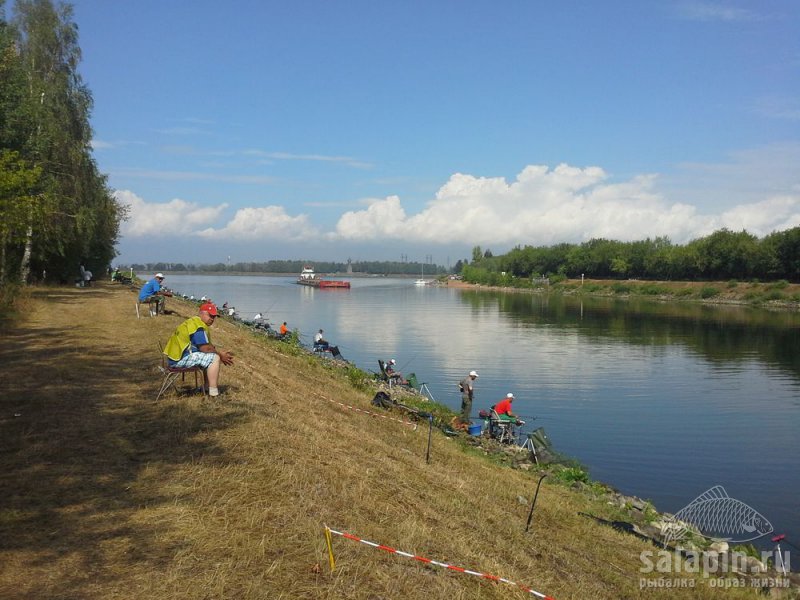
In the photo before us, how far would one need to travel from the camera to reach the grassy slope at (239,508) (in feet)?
17.8

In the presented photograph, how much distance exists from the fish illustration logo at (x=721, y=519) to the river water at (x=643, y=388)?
0.47 metres

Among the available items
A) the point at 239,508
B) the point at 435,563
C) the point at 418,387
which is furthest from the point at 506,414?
the point at 239,508

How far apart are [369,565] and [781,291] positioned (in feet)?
345

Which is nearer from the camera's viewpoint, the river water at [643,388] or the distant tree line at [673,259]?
the river water at [643,388]

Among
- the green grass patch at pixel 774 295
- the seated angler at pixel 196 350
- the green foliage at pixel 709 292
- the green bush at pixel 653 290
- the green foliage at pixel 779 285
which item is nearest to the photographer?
the seated angler at pixel 196 350

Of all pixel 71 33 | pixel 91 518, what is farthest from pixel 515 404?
pixel 71 33

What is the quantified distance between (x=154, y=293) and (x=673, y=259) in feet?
398

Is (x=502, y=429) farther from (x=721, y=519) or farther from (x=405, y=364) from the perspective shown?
(x=405, y=364)

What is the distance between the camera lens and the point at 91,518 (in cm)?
605

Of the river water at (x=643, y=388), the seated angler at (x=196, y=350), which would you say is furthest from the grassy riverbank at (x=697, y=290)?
the seated angler at (x=196, y=350)

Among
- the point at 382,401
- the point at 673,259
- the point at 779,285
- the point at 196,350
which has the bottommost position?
the point at 382,401

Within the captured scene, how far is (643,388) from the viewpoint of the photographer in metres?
30.0

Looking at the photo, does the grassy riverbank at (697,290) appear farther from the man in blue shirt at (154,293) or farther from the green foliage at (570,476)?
the man in blue shirt at (154,293)

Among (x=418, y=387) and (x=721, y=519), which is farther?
(x=418, y=387)
